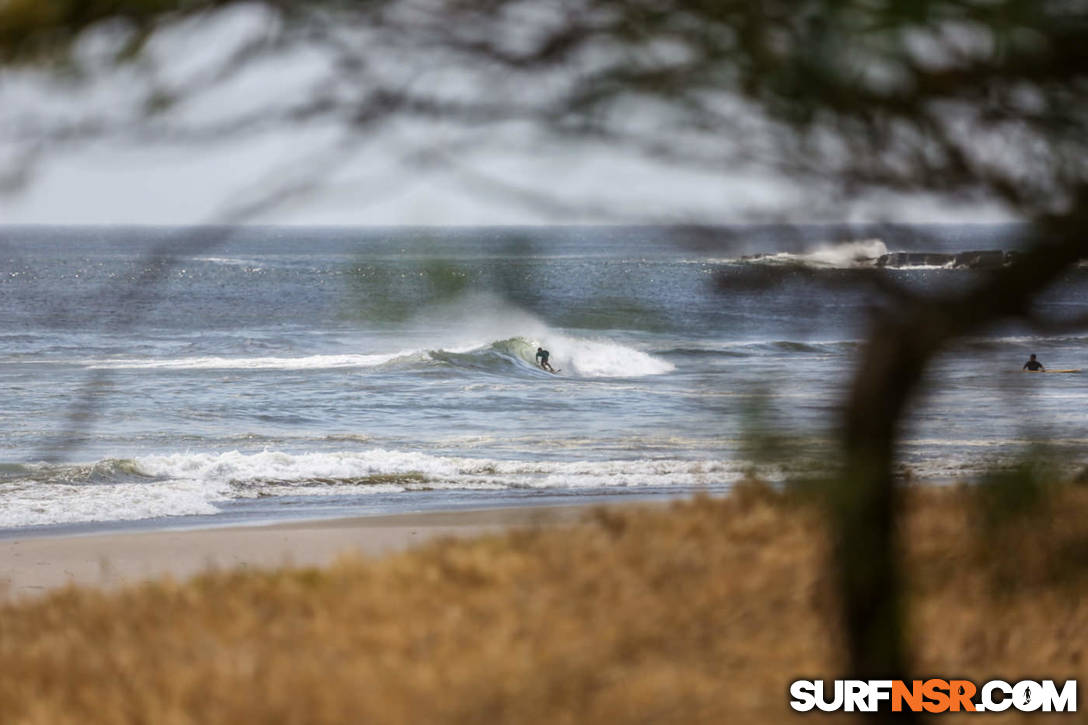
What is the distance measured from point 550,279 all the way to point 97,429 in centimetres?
1580

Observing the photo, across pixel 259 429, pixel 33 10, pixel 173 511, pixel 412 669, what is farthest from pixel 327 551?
pixel 259 429

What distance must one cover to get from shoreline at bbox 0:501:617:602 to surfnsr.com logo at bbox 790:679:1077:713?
4908 mm

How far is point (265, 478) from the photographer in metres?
13.0

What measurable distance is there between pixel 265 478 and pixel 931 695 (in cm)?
1088

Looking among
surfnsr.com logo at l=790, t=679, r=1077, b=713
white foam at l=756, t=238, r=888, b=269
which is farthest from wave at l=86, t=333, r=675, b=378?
white foam at l=756, t=238, r=888, b=269

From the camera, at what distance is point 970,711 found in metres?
2.87

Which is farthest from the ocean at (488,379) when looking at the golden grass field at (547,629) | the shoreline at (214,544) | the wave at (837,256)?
the shoreline at (214,544)

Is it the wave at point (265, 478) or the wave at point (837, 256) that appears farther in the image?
the wave at point (265, 478)

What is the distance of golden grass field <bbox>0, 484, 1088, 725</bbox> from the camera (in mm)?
2721

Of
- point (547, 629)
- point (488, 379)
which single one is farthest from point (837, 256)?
point (488, 379)

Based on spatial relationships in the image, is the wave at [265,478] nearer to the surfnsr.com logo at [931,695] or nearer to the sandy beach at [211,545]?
the sandy beach at [211,545]

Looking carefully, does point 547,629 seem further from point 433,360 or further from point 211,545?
point 433,360

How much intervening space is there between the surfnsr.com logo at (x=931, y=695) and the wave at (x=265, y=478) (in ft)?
26.4

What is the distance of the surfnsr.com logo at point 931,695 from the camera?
238 centimetres
